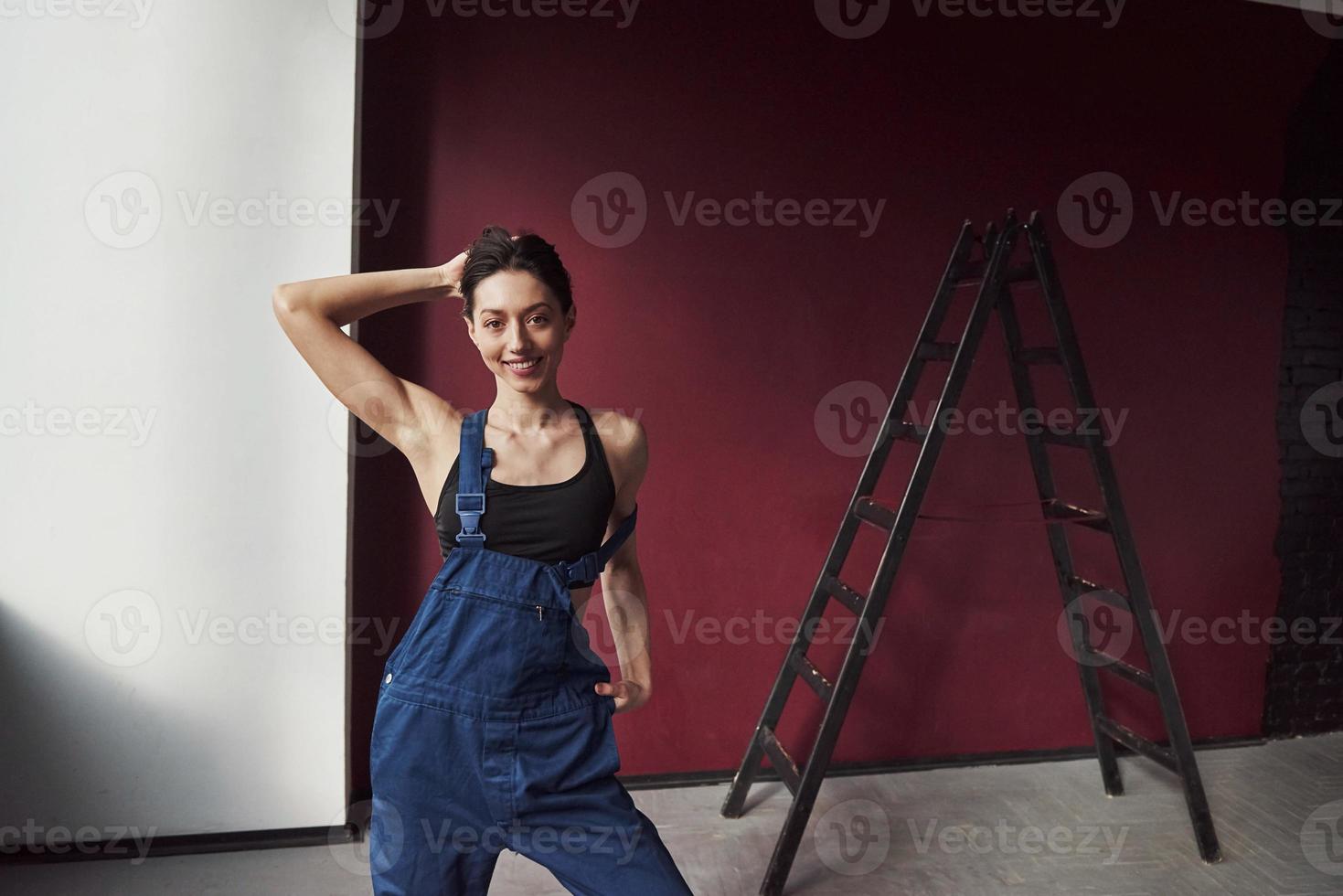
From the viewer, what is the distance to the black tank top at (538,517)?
165 cm

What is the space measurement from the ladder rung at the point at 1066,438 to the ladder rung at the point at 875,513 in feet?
1.98

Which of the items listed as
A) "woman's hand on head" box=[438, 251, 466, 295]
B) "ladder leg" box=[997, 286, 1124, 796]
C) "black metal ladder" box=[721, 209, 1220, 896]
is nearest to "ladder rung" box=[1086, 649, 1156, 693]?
"black metal ladder" box=[721, 209, 1220, 896]

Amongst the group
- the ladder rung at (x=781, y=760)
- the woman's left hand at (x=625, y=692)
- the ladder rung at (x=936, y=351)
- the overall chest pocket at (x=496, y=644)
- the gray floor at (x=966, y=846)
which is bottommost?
the gray floor at (x=966, y=846)

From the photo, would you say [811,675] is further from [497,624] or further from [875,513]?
[497,624]

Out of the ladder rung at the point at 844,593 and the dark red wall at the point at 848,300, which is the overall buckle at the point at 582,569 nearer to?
the ladder rung at the point at 844,593

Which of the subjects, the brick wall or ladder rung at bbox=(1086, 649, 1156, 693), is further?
the brick wall

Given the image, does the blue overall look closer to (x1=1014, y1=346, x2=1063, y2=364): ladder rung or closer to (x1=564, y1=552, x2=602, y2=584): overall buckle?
(x1=564, y1=552, x2=602, y2=584): overall buckle

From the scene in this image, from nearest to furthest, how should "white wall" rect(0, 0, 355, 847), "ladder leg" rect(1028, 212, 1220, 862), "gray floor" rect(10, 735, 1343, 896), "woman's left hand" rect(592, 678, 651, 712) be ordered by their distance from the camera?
"woman's left hand" rect(592, 678, 651, 712), "white wall" rect(0, 0, 355, 847), "gray floor" rect(10, 735, 1343, 896), "ladder leg" rect(1028, 212, 1220, 862)

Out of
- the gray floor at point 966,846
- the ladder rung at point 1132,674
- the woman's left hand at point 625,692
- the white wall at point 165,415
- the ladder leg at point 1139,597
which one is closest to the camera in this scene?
the woman's left hand at point 625,692

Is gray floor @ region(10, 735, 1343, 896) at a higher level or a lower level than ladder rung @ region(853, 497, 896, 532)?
lower

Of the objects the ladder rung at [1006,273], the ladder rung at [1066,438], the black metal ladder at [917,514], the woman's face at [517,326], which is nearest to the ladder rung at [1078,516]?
the black metal ladder at [917,514]

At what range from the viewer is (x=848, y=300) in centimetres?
338

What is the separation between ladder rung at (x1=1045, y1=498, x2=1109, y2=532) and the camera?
297cm

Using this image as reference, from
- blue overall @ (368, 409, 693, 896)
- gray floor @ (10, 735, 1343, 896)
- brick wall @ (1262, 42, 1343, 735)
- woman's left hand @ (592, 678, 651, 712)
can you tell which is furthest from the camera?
brick wall @ (1262, 42, 1343, 735)
